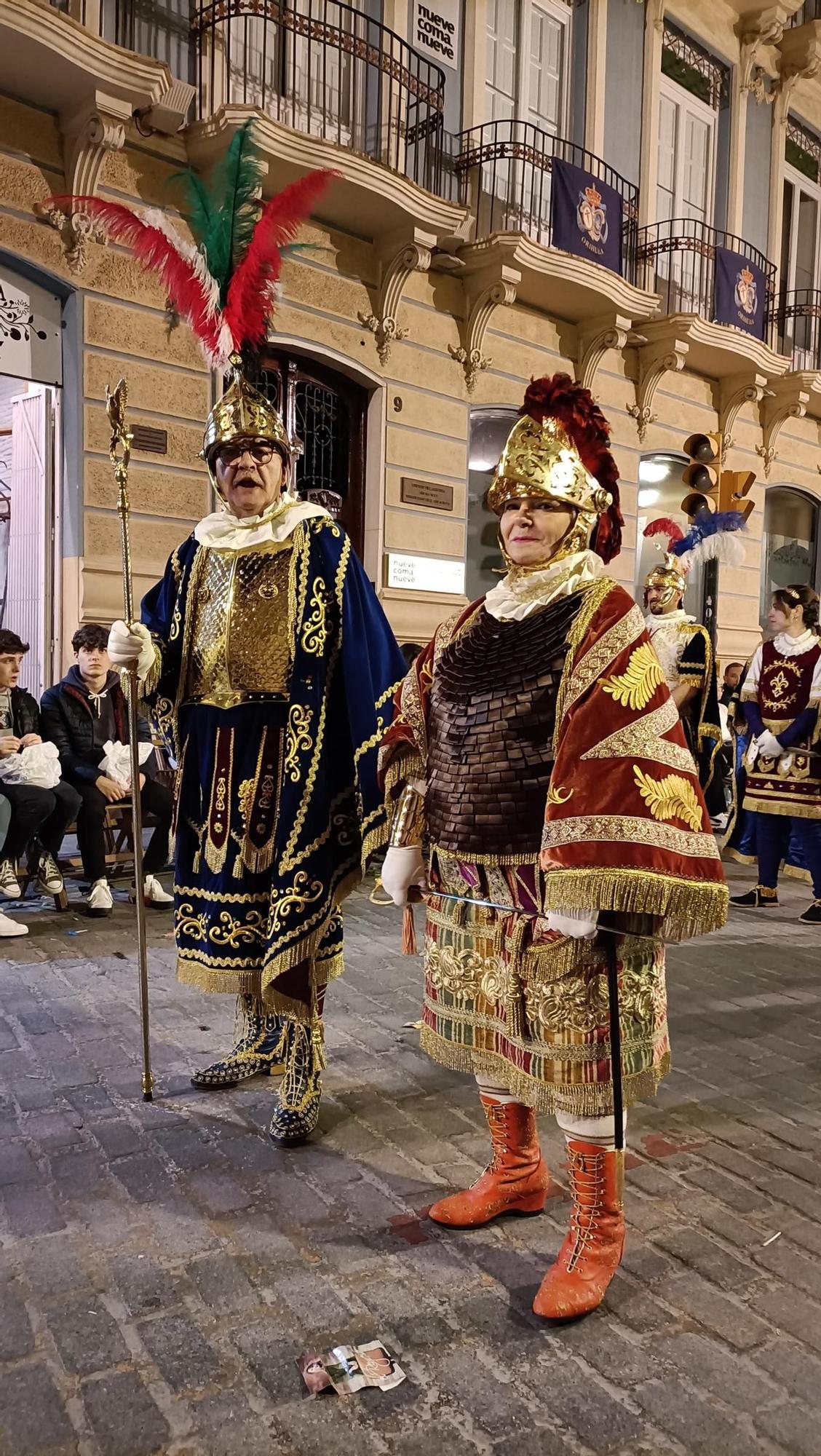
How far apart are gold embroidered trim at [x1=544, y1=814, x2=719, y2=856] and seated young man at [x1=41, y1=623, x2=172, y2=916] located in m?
4.11

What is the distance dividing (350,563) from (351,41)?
7.68m

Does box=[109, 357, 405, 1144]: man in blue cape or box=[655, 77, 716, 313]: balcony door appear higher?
box=[655, 77, 716, 313]: balcony door

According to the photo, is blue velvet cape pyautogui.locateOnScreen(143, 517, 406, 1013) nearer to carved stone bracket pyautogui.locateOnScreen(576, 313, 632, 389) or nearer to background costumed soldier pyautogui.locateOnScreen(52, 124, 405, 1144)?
background costumed soldier pyautogui.locateOnScreen(52, 124, 405, 1144)

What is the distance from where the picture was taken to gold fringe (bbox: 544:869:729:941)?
1.93 m

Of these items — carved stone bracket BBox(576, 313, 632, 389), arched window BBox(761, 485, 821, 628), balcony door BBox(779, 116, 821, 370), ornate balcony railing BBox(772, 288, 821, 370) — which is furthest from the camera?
arched window BBox(761, 485, 821, 628)

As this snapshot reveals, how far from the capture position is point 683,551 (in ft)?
22.9

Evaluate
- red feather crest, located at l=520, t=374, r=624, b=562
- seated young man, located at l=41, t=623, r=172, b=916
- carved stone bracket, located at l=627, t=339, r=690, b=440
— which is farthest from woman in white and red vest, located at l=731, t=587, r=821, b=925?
carved stone bracket, located at l=627, t=339, r=690, b=440

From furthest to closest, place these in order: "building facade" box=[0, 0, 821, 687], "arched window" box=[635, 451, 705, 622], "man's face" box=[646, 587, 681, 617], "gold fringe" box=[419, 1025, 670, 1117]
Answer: "arched window" box=[635, 451, 705, 622], "building facade" box=[0, 0, 821, 687], "man's face" box=[646, 587, 681, 617], "gold fringe" box=[419, 1025, 670, 1117]

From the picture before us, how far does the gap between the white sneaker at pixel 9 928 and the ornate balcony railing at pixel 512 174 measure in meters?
7.49

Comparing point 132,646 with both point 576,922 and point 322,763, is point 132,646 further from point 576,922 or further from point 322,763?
point 576,922

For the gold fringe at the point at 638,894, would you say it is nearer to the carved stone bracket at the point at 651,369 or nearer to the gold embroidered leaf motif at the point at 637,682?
the gold embroidered leaf motif at the point at 637,682

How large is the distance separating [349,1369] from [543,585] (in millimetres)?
1660

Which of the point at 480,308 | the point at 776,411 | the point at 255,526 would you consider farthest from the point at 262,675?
the point at 776,411

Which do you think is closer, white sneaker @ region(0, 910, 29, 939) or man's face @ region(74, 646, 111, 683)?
white sneaker @ region(0, 910, 29, 939)
